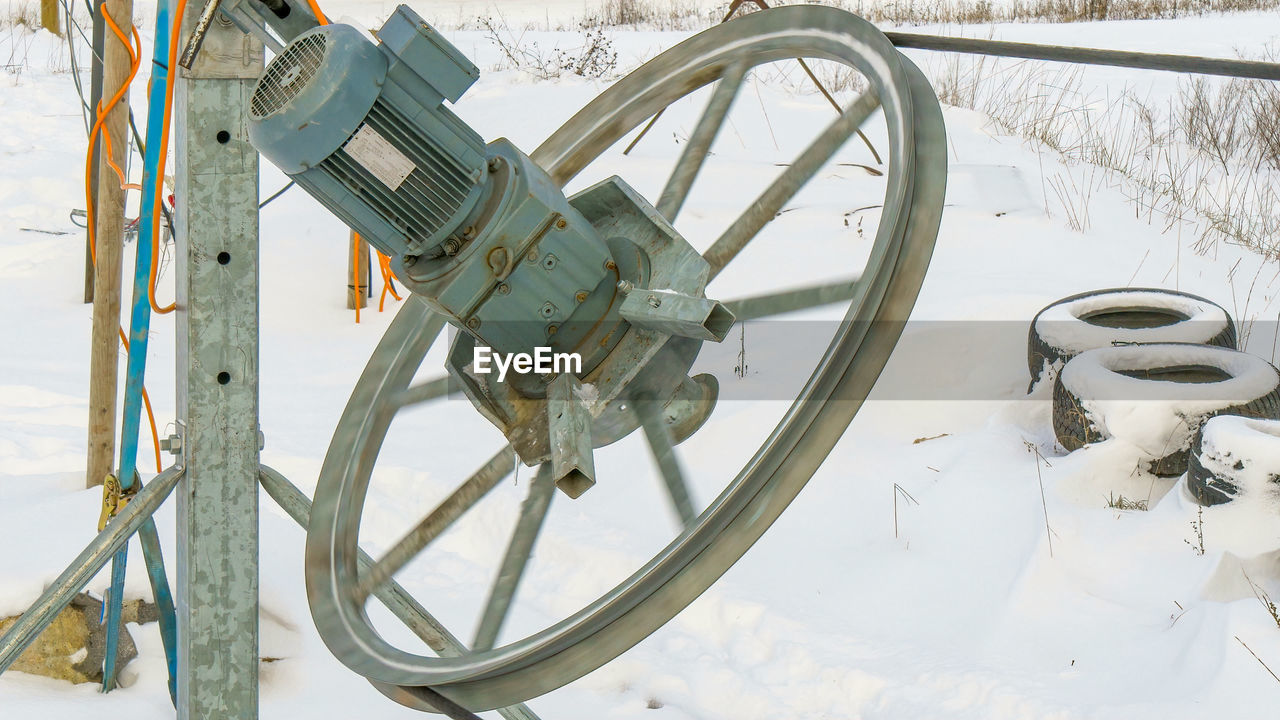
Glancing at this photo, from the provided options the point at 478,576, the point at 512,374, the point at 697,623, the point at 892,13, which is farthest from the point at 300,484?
the point at 892,13

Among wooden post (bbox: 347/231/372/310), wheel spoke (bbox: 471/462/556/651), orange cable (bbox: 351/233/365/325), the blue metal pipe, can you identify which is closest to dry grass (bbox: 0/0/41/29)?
wooden post (bbox: 347/231/372/310)

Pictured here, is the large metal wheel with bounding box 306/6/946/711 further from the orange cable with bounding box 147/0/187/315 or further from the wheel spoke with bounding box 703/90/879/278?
the orange cable with bounding box 147/0/187/315

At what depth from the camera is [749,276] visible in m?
4.64

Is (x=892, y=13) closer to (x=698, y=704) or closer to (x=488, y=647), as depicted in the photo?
(x=698, y=704)

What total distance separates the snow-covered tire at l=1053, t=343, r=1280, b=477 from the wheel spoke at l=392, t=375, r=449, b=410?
2.36m

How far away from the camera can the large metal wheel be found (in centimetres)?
97

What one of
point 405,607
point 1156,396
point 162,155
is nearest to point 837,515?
point 1156,396

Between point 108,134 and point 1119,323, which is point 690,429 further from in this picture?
point 1119,323

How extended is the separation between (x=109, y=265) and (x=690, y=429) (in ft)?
7.35

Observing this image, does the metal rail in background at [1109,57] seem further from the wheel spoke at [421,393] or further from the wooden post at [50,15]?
the wooden post at [50,15]

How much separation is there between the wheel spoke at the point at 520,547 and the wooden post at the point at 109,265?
2.03 meters

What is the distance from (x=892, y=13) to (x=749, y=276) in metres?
6.71

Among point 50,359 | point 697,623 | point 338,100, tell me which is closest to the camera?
point 338,100

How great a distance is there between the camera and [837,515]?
11.1 ft
